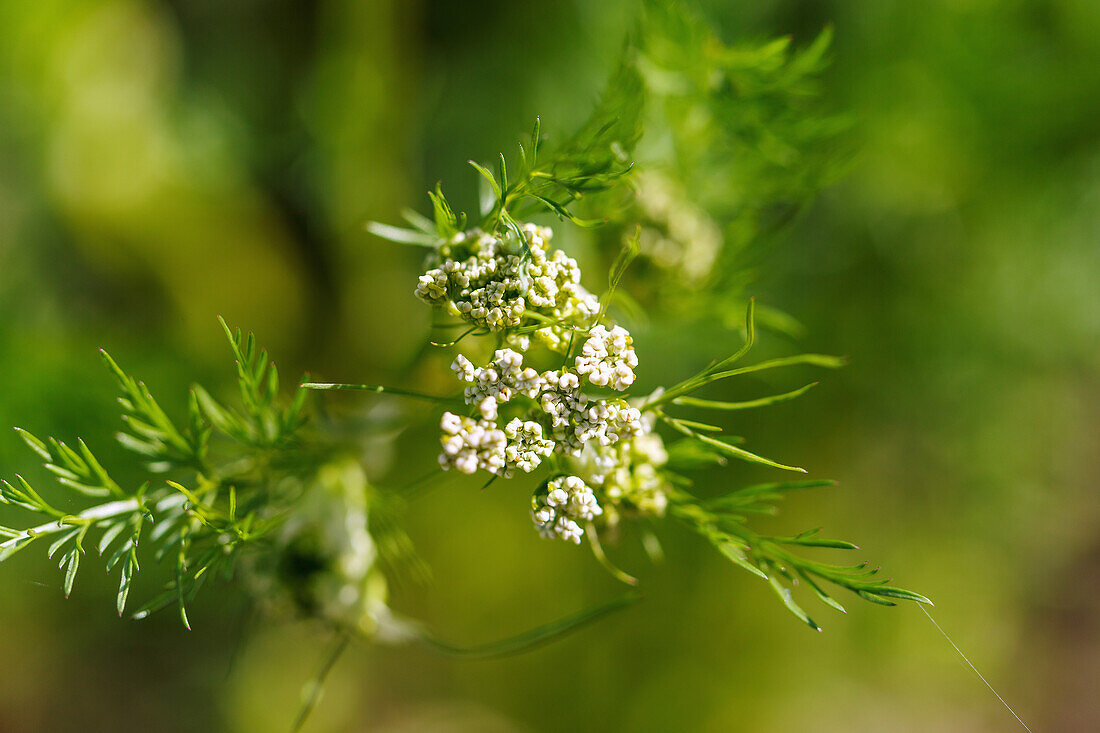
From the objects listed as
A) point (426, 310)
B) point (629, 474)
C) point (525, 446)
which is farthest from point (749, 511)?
point (426, 310)

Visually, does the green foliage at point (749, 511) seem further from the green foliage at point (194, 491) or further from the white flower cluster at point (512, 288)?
the green foliage at point (194, 491)

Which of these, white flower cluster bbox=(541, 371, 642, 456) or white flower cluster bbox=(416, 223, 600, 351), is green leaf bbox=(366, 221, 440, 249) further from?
white flower cluster bbox=(541, 371, 642, 456)

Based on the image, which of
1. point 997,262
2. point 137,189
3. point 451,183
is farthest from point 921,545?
point 137,189

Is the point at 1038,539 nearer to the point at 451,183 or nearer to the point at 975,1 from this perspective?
the point at 975,1

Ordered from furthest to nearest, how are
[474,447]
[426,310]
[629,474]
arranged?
1. [426,310]
2. [629,474]
3. [474,447]

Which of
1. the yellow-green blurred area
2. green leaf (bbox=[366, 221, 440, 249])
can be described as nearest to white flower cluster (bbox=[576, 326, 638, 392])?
green leaf (bbox=[366, 221, 440, 249])

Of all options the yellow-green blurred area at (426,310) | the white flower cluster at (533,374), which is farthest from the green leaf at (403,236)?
the yellow-green blurred area at (426,310)

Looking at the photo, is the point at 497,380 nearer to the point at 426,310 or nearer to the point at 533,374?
the point at 533,374
